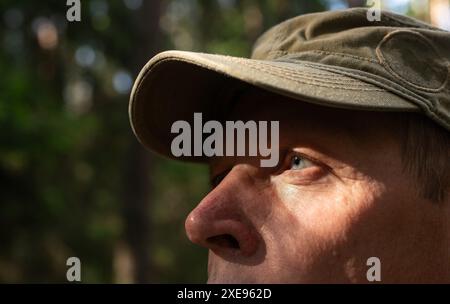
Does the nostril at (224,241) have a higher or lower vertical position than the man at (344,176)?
lower

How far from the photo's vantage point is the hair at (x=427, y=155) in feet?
5.70

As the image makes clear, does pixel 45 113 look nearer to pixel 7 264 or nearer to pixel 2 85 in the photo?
pixel 2 85

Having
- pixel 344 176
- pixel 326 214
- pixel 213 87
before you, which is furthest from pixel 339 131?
pixel 213 87

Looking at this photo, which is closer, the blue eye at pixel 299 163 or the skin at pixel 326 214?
the skin at pixel 326 214

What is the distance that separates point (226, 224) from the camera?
67.6 inches

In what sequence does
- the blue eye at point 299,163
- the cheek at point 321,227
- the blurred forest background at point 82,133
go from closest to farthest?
the cheek at point 321,227 < the blue eye at point 299,163 < the blurred forest background at point 82,133

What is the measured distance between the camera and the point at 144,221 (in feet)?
29.3

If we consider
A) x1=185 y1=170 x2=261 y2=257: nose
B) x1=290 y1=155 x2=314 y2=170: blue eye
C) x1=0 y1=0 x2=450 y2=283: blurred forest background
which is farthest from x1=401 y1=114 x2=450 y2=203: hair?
x1=0 y1=0 x2=450 y2=283: blurred forest background

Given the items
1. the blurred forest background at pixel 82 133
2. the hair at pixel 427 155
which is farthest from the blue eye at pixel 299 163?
the blurred forest background at pixel 82 133

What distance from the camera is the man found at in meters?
1.66

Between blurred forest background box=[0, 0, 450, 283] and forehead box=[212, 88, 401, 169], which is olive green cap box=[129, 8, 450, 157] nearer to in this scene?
forehead box=[212, 88, 401, 169]

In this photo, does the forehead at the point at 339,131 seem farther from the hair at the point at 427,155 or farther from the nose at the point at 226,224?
the nose at the point at 226,224

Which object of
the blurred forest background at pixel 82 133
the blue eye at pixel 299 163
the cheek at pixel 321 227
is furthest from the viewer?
the blurred forest background at pixel 82 133

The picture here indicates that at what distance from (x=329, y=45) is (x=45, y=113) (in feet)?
27.3
